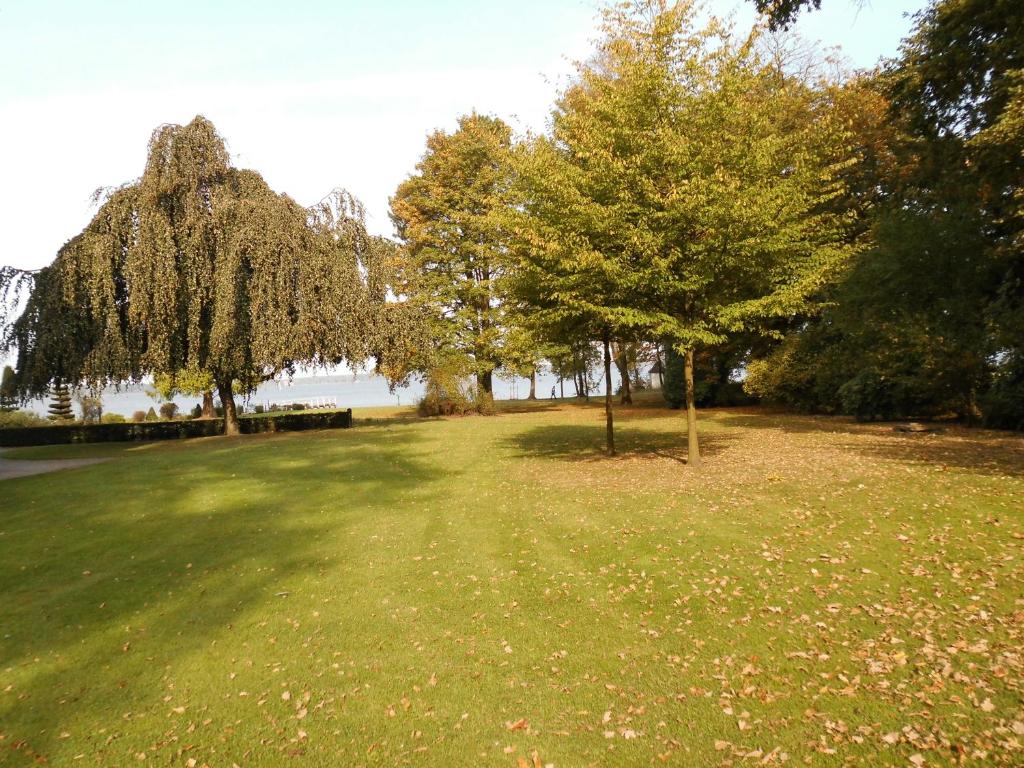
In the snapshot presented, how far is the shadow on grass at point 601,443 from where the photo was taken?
49.1 feet

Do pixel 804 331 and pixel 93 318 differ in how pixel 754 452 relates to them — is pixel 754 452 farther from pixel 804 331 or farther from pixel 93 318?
pixel 93 318

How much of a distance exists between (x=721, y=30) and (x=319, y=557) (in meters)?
12.0

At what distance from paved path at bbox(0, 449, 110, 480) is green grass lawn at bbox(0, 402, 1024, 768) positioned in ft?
12.1

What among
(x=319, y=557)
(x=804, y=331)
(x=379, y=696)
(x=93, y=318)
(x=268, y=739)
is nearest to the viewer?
(x=268, y=739)

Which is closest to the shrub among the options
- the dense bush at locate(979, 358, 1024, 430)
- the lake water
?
the lake water

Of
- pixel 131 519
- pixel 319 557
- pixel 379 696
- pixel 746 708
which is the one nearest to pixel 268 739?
pixel 379 696

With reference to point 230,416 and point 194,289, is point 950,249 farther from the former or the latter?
point 230,416

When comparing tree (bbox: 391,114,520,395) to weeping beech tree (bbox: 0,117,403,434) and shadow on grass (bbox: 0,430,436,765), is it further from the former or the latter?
shadow on grass (bbox: 0,430,436,765)

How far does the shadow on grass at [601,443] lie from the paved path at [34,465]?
12163mm

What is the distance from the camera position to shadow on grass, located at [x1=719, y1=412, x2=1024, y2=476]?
1085 centimetres

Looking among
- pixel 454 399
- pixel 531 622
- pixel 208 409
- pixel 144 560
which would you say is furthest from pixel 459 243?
pixel 531 622

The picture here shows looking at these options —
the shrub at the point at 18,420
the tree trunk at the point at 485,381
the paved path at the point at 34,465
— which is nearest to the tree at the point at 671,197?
the paved path at the point at 34,465

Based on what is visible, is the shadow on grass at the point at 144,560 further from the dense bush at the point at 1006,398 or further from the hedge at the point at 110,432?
the dense bush at the point at 1006,398

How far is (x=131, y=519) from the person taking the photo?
9680 mm
